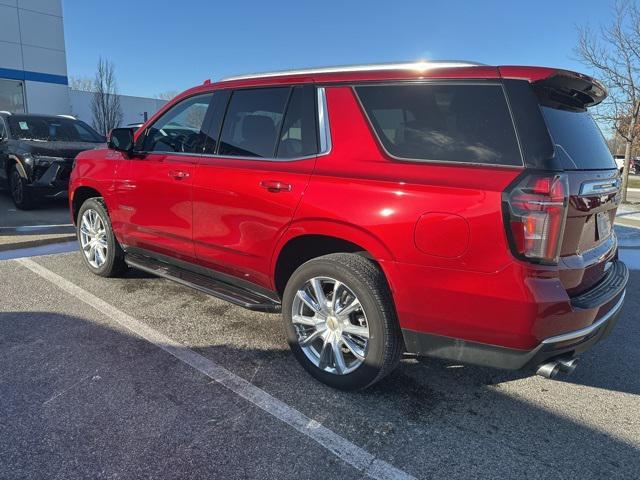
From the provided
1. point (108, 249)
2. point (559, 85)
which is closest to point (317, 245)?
point (559, 85)

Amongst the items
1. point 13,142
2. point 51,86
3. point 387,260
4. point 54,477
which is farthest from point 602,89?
point 51,86

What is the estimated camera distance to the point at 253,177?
3238 millimetres

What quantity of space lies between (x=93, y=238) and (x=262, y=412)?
3.26 m

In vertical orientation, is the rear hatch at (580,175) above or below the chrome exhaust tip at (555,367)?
above

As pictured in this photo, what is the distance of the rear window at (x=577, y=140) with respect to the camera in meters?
2.39

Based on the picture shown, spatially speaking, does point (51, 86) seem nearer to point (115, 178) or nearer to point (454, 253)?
point (115, 178)

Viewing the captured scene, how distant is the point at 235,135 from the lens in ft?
11.7

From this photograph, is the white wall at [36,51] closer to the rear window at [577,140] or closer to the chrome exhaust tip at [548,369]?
the rear window at [577,140]

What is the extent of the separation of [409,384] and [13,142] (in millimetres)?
8535

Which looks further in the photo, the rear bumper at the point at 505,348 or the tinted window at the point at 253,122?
the tinted window at the point at 253,122

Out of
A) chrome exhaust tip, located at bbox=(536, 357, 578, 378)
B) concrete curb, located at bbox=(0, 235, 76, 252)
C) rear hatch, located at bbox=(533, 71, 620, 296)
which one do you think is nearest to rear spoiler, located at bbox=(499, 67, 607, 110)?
rear hatch, located at bbox=(533, 71, 620, 296)

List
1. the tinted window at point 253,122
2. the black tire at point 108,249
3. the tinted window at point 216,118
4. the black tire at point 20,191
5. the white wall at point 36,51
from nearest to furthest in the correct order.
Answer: the tinted window at point 253,122 < the tinted window at point 216,118 < the black tire at point 108,249 < the black tire at point 20,191 < the white wall at point 36,51

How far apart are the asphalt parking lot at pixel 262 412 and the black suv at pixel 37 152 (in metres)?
4.88

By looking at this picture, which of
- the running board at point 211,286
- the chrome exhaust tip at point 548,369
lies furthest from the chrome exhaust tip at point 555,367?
the running board at point 211,286
